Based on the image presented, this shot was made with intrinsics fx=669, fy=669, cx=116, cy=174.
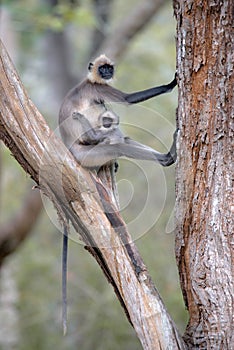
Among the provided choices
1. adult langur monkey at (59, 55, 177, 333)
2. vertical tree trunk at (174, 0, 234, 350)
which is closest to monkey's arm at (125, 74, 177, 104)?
adult langur monkey at (59, 55, 177, 333)

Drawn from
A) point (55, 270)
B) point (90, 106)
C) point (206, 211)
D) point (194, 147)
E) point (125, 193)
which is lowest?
point (206, 211)

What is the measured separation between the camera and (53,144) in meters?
2.84

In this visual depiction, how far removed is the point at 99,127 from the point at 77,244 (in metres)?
5.53

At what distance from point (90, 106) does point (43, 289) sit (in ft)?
19.1

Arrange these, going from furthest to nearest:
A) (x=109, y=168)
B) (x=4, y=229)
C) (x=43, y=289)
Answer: (x=43, y=289) → (x=4, y=229) → (x=109, y=168)

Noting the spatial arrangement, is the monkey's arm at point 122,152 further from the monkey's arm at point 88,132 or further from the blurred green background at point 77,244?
the blurred green background at point 77,244

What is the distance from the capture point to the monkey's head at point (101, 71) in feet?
13.0

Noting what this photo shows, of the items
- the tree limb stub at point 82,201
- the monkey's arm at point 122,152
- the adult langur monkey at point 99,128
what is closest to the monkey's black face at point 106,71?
the adult langur monkey at point 99,128

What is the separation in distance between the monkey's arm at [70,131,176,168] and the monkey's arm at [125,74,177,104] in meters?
0.23

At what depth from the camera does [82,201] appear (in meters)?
2.87

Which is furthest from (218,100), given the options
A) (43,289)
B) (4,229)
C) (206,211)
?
(43,289)

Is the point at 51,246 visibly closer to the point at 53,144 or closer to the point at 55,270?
the point at 55,270

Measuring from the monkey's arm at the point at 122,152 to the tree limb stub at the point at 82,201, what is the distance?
1.63 ft

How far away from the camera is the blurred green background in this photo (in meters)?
7.26
